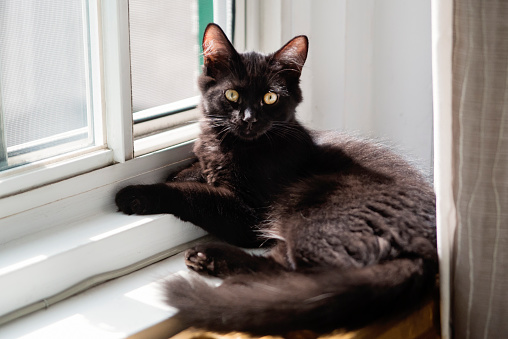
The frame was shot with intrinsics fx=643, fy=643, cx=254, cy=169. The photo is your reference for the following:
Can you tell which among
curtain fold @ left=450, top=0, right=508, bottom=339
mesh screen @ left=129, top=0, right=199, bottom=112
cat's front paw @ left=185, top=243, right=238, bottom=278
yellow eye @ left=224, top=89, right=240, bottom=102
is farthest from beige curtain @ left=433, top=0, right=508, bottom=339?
mesh screen @ left=129, top=0, right=199, bottom=112

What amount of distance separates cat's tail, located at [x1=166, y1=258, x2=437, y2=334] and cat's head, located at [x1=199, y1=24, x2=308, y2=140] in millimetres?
495

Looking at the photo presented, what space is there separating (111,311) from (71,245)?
6.9 inches

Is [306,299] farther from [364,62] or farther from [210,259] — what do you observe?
[364,62]

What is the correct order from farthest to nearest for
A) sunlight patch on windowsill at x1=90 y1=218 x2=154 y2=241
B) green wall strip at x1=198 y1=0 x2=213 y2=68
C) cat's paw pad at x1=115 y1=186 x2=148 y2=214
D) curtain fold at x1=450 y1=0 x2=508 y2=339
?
green wall strip at x1=198 y1=0 x2=213 y2=68, cat's paw pad at x1=115 y1=186 x2=148 y2=214, sunlight patch on windowsill at x1=90 y1=218 x2=154 y2=241, curtain fold at x1=450 y1=0 x2=508 y2=339

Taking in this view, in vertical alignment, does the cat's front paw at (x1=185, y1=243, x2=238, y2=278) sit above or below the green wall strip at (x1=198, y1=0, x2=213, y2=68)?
below

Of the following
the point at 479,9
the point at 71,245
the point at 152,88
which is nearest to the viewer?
the point at 479,9

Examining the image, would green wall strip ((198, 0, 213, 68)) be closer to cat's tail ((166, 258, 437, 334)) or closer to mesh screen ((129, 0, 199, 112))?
mesh screen ((129, 0, 199, 112))

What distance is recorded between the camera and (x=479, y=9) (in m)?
1.06

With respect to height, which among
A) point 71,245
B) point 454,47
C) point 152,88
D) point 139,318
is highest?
point 454,47

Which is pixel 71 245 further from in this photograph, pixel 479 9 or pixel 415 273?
pixel 479 9

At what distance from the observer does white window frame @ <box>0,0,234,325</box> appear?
129 centimetres

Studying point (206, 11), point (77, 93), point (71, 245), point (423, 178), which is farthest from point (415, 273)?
point (206, 11)

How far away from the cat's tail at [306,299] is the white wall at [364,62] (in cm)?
67

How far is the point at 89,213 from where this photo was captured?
4.90ft
